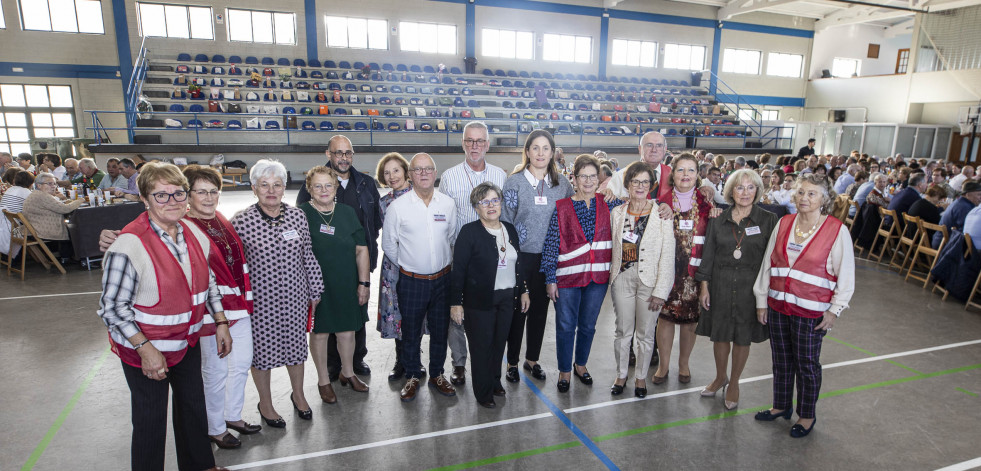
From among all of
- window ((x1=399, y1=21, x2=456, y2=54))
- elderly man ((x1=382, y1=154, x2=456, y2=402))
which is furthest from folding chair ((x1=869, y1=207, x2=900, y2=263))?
window ((x1=399, y1=21, x2=456, y2=54))

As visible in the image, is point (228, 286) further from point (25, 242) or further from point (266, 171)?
point (25, 242)

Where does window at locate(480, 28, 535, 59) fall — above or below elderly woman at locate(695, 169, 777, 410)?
above

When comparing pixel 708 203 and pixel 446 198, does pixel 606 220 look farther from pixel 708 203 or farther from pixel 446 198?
pixel 446 198

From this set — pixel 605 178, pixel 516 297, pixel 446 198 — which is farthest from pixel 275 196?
pixel 605 178

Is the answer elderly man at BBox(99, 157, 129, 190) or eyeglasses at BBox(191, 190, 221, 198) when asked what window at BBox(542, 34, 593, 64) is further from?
eyeglasses at BBox(191, 190, 221, 198)

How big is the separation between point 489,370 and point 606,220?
129 cm

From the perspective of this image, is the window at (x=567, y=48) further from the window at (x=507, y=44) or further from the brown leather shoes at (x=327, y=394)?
the brown leather shoes at (x=327, y=394)

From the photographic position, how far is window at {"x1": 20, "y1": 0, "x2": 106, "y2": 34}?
49.5 feet

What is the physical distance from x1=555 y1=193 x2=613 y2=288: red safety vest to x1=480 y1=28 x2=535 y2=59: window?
1813cm

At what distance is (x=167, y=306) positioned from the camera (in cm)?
214

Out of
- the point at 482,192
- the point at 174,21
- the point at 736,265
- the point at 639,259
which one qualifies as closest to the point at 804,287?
the point at 736,265

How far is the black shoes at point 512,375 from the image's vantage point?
375 centimetres

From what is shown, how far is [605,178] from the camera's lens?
18.0ft

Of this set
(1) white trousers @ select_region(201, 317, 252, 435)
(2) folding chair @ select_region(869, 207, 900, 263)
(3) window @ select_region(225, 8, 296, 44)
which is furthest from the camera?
(3) window @ select_region(225, 8, 296, 44)
